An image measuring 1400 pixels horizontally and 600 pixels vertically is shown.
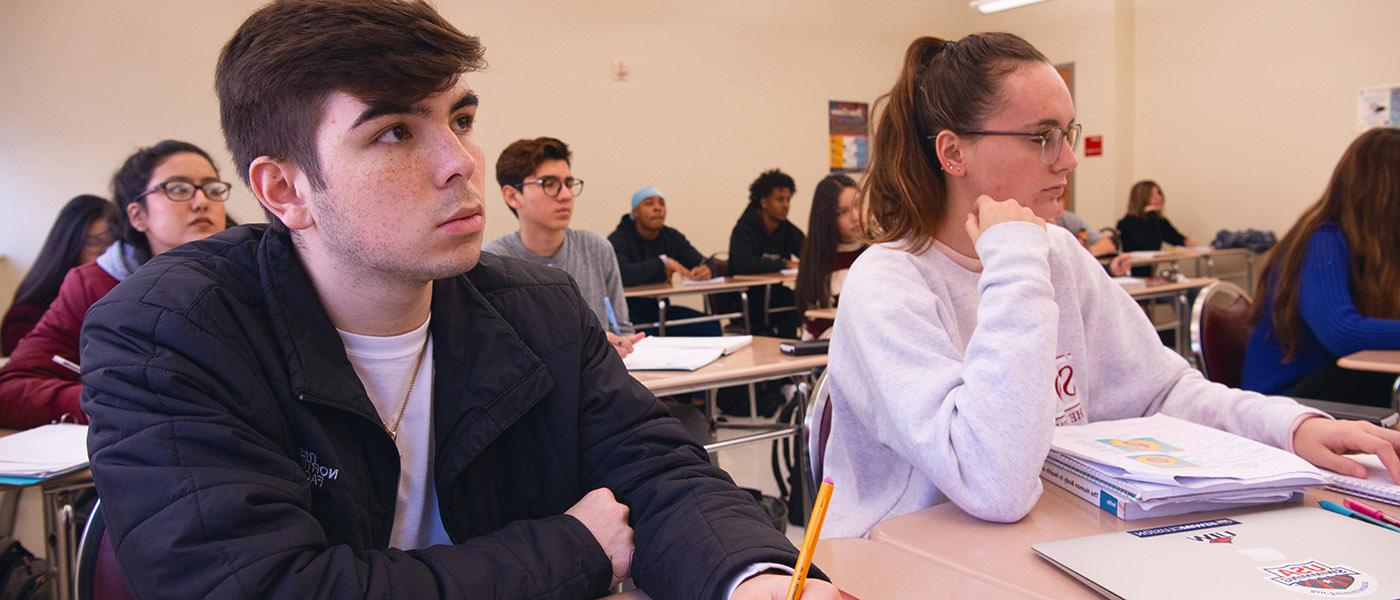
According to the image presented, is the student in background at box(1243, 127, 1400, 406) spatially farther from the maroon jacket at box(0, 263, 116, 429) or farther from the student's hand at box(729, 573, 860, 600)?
the maroon jacket at box(0, 263, 116, 429)

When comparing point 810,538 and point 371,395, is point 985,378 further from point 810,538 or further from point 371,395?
point 371,395

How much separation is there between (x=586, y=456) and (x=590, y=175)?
598 centimetres

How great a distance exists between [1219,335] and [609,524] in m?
2.16

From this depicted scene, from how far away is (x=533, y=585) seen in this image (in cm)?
87


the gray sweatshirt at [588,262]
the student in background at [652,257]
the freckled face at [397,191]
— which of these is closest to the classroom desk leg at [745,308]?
the student in background at [652,257]

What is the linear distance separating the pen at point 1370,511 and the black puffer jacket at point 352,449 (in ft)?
2.06

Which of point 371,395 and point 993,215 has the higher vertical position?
point 993,215

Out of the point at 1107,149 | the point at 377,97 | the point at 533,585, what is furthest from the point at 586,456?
the point at 1107,149

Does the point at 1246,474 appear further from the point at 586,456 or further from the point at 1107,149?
the point at 1107,149

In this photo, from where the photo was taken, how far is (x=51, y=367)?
2.06 metres

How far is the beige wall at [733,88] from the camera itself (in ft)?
16.3

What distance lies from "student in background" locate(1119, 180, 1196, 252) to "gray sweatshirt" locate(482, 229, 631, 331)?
642 centimetres

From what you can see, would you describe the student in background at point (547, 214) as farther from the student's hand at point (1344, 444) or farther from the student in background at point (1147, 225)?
the student in background at point (1147, 225)

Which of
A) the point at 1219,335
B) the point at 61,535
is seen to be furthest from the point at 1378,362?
the point at 61,535
